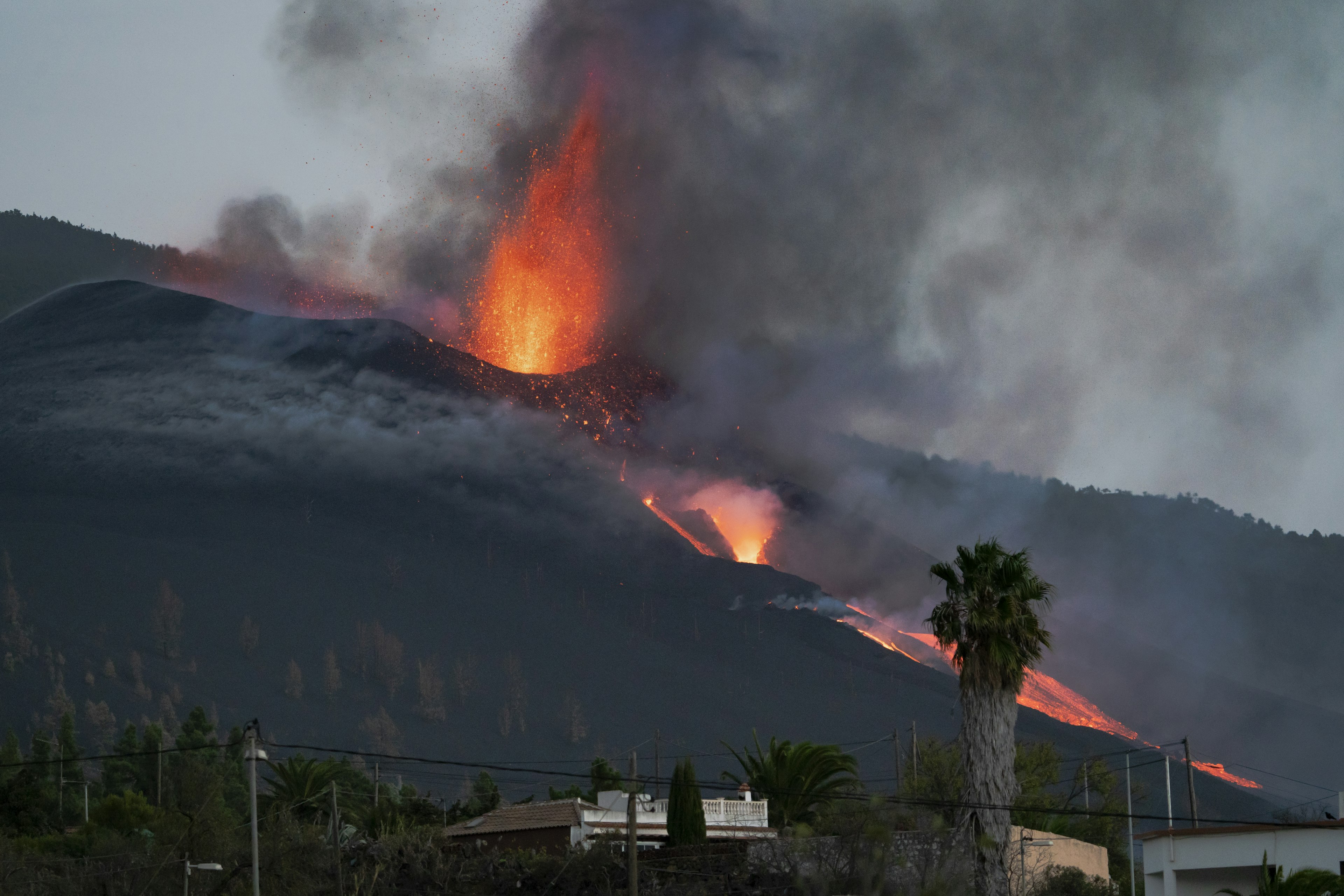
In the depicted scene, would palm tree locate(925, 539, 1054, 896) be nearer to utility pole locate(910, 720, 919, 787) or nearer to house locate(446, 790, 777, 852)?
house locate(446, 790, 777, 852)

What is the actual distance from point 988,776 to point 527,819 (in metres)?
22.8

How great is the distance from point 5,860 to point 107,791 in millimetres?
52708

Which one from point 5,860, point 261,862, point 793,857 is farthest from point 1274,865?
point 5,860

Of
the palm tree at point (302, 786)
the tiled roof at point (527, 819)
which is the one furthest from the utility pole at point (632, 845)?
the palm tree at point (302, 786)

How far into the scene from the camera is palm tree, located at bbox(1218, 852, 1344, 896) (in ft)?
92.9

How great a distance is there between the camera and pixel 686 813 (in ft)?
156

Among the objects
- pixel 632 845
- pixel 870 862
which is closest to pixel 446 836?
pixel 632 845

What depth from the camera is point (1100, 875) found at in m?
59.9

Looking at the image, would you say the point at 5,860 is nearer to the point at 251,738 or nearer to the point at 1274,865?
the point at 251,738

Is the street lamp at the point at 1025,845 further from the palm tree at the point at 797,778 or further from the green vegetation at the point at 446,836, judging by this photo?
the palm tree at the point at 797,778

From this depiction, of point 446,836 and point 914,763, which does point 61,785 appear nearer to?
point 446,836

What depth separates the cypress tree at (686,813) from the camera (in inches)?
1868

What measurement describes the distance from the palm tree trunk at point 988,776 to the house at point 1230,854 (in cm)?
487

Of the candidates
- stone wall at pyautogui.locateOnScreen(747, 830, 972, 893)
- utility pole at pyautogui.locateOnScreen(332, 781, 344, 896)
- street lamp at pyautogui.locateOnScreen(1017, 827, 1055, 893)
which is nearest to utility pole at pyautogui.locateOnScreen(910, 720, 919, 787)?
street lamp at pyautogui.locateOnScreen(1017, 827, 1055, 893)
